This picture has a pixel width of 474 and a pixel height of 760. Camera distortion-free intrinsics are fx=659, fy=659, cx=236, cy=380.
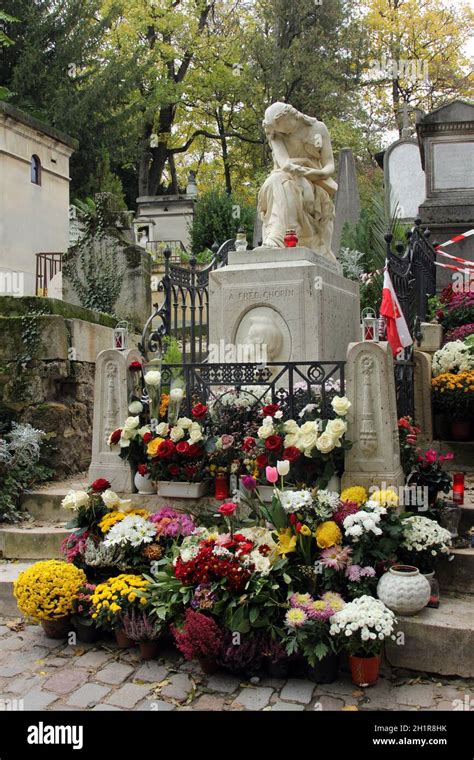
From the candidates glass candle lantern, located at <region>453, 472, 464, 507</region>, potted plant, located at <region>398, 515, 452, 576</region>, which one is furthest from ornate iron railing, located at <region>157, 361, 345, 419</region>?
glass candle lantern, located at <region>453, 472, 464, 507</region>

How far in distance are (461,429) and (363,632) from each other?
A: 4143 millimetres

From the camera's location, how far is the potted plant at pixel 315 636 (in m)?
3.71

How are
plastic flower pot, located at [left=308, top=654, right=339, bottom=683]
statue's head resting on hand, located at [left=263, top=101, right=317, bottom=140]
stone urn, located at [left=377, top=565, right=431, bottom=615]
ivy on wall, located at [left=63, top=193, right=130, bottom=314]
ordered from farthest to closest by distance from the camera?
ivy on wall, located at [left=63, top=193, right=130, bottom=314] → statue's head resting on hand, located at [left=263, top=101, right=317, bottom=140] → stone urn, located at [left=377, top=565, right=431, bottom=615] → plastic flower pot, located at [left=308, top=654, right=339, bottom=683]

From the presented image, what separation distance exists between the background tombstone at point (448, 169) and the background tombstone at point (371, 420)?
8.34 m

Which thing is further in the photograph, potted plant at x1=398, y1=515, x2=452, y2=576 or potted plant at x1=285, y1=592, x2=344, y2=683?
potted plant at x1=398, y1=515, x2=452, y2=576

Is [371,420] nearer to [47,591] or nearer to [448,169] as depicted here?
[47,591]

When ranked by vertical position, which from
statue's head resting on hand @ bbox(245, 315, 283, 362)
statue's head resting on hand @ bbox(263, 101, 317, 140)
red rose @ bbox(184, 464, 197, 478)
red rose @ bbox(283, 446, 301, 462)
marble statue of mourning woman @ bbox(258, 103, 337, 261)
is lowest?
red rose @ bbox(184, 464, 197, 478)

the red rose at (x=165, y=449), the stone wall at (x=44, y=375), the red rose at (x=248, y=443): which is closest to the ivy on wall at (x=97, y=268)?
the stone wall at (x=44, y=375)

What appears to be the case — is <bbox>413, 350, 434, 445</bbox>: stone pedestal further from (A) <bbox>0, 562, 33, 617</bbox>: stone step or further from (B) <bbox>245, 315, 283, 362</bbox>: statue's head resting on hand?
(A) <bbox>0, 562, 33, 617</bbox>: stone step

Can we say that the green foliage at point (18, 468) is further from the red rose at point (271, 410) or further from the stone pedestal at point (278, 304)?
the red rose at point (271, 410)

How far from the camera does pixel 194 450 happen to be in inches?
195

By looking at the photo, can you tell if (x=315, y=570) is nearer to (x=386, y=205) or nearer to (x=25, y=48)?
(x=386, y=205)

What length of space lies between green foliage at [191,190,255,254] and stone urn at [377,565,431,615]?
59.7 feet

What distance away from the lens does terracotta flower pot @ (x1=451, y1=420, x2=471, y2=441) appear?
7.22m
